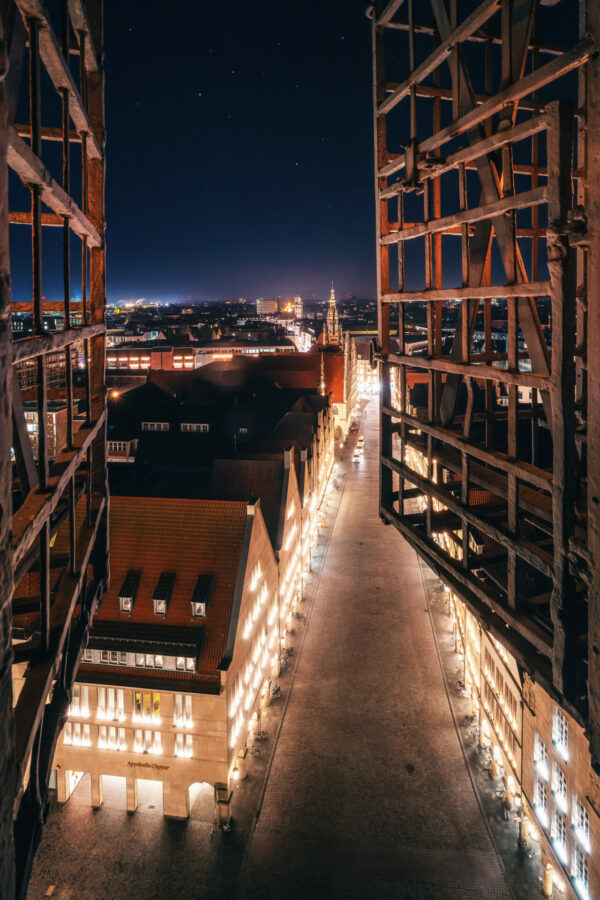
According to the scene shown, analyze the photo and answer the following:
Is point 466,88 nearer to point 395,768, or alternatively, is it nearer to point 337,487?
point 395,768

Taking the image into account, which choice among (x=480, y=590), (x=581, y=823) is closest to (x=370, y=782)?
(x=581, y=823)

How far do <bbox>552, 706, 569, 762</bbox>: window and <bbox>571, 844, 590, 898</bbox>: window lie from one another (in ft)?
6.01

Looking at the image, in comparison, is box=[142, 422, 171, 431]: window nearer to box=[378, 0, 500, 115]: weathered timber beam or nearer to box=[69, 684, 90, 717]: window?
box=[69, 684, 90, 717]: window

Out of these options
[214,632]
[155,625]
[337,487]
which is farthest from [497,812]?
[337,487]

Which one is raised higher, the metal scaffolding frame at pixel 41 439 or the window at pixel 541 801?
the metal scaffolding frame at pixel 41 439

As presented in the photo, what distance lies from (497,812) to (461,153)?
19.5 m

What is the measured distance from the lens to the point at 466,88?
672 centimetres

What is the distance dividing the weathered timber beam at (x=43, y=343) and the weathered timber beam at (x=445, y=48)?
5.24 meters

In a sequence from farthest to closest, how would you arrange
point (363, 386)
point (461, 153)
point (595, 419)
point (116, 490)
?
point (363, 386) < point (116, 490) < point (461, 153) < point (595, 419)

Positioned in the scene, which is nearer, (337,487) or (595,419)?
(595,419)

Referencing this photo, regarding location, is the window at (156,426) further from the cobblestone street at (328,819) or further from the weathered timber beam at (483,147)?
the weathered timber beam at (483,147)

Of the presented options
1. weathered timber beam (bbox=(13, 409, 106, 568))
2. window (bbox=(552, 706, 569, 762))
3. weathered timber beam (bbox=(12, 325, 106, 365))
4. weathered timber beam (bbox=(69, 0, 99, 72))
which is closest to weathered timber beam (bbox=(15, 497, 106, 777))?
weathered timber beam (bbox=(13, 409, 106, 568))

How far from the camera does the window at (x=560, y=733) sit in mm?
13314

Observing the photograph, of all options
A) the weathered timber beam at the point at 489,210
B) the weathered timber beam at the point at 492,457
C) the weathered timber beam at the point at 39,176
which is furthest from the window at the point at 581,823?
the weathered timber beam at the point at 39,176
